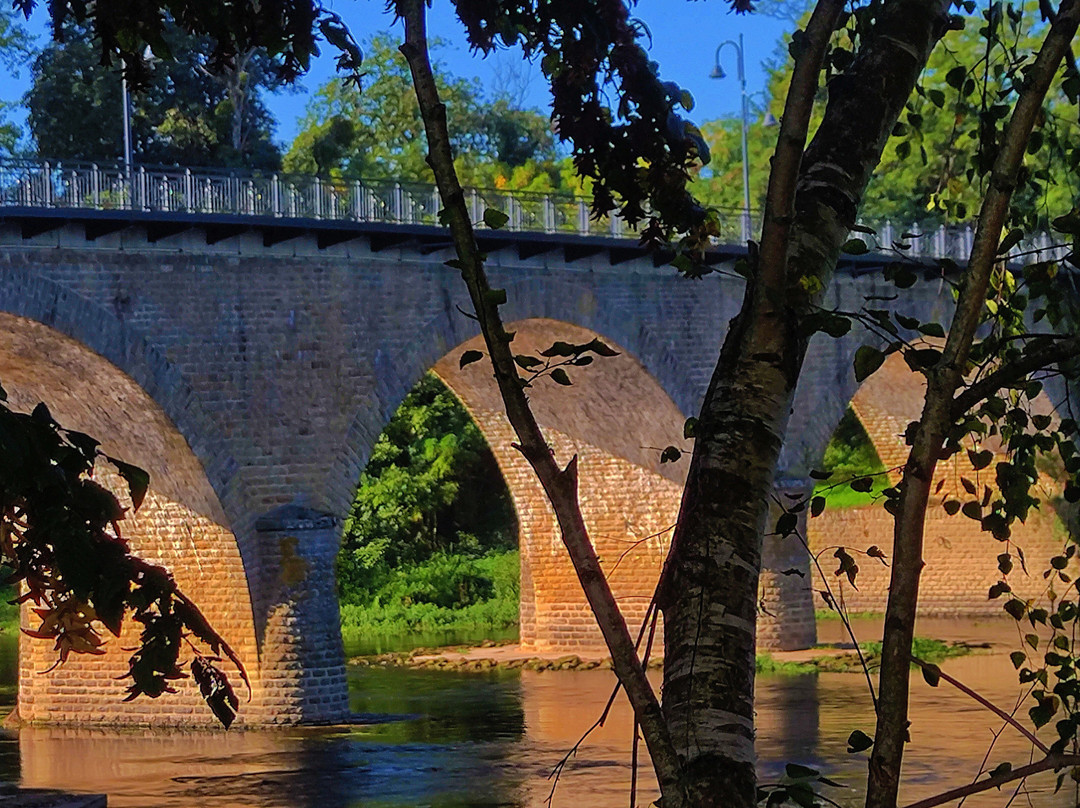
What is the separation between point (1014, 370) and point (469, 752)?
14.6 m

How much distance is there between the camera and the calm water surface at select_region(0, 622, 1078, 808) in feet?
48.9

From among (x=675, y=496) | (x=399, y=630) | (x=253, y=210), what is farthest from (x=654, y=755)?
(x=399, y=630)

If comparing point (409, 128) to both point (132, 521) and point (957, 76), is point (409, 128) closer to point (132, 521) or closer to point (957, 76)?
point (132, 521)

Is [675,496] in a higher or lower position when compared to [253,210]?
lower

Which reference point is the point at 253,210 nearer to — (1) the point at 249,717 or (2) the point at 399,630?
(1) the point at 249,717

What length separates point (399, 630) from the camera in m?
31.1

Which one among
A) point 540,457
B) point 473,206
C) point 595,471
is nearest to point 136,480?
point 540,457

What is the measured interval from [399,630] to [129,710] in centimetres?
1169

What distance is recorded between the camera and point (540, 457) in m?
3.04

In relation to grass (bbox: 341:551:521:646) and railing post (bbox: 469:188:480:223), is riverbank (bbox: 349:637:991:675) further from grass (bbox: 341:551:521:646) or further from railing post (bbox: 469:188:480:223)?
railing post (bbox: 469:188:480:223)

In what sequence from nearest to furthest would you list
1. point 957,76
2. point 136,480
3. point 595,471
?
point 136,480 → point 957,76 → point 595,471

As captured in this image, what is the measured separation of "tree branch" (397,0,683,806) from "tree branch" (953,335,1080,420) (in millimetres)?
676

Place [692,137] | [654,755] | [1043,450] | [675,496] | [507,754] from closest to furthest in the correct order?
[654,755], [1043,450], [692,137], [507,754], [675,496]

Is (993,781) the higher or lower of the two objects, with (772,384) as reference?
lower
